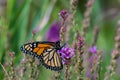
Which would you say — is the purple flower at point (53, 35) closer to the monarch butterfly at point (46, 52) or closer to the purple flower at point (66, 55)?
the monarch butterfly at point (46, 52)

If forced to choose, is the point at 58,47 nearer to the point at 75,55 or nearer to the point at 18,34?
the point at 75,55

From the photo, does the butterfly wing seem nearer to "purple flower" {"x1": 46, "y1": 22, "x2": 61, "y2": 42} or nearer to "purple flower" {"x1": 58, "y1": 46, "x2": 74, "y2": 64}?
"purple flower" {"x1": 58, "y1": 46, "x2": 74, "y2": 64}

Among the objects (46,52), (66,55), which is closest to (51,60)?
(46,52)

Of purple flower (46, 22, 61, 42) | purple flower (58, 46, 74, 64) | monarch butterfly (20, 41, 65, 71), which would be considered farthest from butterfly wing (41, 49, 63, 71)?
purple flower (46, 22, 61, 42)

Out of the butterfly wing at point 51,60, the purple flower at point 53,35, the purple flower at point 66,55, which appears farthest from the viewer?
the purple flower at point 53,35

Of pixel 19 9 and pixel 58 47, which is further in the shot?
pixel 19 9

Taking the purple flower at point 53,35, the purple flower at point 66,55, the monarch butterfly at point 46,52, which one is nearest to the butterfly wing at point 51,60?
the monarch butterfly at point 46,52

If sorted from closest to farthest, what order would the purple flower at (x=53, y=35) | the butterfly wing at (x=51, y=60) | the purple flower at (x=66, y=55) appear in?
the purple flower at (x=66, y=55), the butterfly wing at (x=51, y=60), the purple flower at (x=53, y=35)

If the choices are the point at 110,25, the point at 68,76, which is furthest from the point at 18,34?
the point at 68,76

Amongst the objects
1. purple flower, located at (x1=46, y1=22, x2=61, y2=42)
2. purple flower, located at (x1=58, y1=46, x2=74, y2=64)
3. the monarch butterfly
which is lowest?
purple flower, located at (x1=58, y1=46, x2=74, y2=64)
